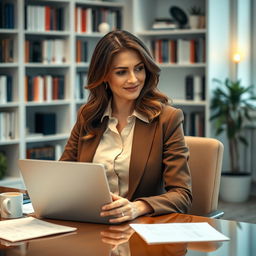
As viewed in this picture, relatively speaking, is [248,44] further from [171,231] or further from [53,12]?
[171,231]

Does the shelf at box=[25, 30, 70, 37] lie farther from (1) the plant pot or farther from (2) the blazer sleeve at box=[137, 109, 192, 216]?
(2) the blazer sleeve at box=[137, 109, 192, 216]

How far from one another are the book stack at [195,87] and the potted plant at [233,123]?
0.14 meters

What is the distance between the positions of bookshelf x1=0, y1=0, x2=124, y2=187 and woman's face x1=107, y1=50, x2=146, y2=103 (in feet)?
9.51

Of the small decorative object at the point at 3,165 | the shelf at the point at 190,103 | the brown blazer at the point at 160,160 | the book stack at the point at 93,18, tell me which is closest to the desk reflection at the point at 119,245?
the brown blazer at the point at 160,160

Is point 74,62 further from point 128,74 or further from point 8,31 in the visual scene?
point 128,74

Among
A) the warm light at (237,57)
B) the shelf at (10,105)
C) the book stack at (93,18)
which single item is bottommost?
the shelf at (10,105)

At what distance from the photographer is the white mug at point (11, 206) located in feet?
6.88

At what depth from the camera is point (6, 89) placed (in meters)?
5.22

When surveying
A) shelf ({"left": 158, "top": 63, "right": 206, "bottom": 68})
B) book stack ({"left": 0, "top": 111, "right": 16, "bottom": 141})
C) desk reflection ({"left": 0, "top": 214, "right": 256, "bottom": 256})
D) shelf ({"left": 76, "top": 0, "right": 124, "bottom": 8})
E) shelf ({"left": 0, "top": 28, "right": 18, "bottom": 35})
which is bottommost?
desk reflection ({"left": 0, "top": 214, "right": 256, "bottom": 256})

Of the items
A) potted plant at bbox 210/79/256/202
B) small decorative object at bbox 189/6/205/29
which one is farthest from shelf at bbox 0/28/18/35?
potted plant at bbox 210/79/256/202

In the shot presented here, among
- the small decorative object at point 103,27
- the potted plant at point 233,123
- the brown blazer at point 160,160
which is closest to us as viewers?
the brown blazer at point 160,160

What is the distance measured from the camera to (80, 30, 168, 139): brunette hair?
93.2 inches

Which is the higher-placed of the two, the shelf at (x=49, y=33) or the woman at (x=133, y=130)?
the shelf at (x=49, y=33)

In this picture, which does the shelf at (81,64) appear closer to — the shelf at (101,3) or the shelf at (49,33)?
the shelf at (49,33)
